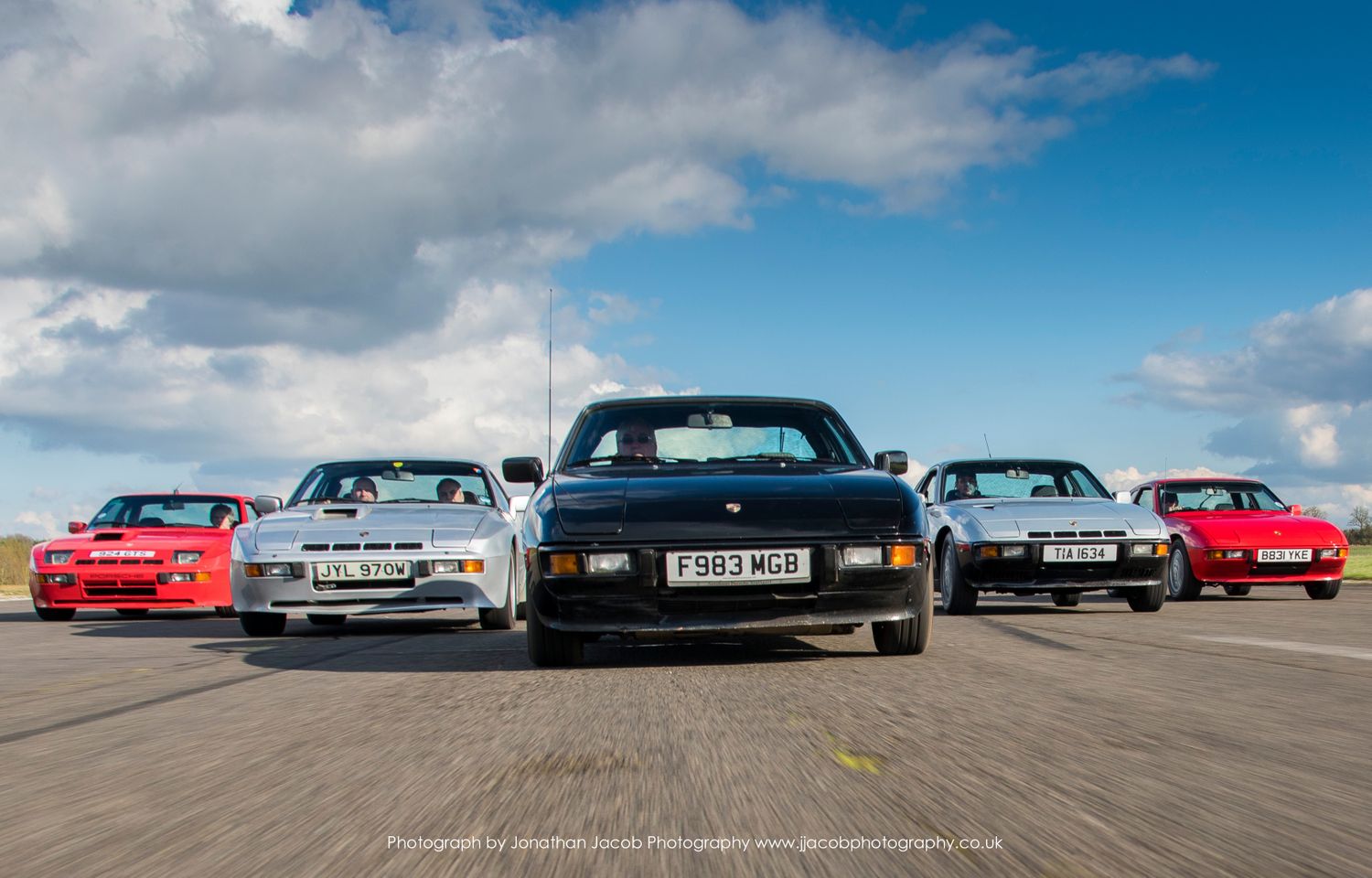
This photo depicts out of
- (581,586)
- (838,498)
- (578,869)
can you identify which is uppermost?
(838,498)

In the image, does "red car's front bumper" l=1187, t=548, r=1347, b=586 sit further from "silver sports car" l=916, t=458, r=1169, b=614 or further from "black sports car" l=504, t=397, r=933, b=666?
"black sports car" l=504, t=397, r=933, b=666

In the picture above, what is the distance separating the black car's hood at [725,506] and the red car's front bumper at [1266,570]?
822 cm

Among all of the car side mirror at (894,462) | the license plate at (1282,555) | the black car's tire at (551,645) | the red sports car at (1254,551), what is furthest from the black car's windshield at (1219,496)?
the black car's tire at (551,645)

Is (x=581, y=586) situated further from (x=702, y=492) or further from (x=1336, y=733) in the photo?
(x=1336, y=733)

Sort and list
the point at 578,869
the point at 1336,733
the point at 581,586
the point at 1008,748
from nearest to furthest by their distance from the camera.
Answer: the point at 578,869 → the point at 1008,748 → the point at 1336,733 → the point at 581,586

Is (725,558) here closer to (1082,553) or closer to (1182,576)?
(1082,553)

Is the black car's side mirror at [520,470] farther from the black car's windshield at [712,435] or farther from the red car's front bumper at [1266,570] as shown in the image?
the red car's front bumper at [1266,570]

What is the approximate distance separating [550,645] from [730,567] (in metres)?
0.97

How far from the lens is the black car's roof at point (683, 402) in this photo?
7199 mm

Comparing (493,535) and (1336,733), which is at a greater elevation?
(493,535)

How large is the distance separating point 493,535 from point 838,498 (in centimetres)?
373

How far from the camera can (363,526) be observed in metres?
8.59

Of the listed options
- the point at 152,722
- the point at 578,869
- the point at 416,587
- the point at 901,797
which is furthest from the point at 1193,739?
the point at 416,587

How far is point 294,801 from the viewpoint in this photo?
2791mm
